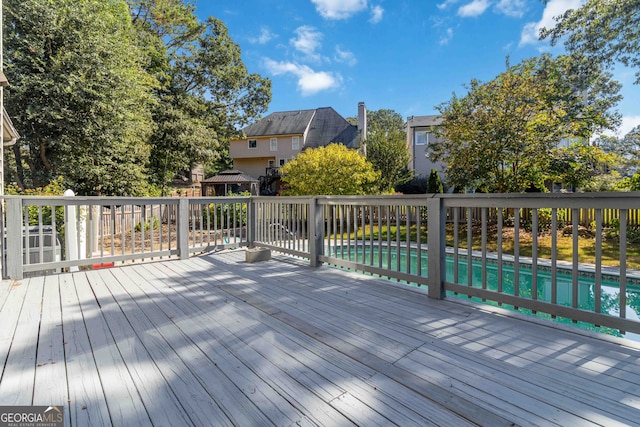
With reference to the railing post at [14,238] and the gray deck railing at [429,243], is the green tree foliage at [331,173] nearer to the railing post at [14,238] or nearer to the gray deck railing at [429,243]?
the gray deck railing at [429,243]

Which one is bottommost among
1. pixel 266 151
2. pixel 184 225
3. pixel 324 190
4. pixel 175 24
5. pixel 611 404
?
pixel 611 404

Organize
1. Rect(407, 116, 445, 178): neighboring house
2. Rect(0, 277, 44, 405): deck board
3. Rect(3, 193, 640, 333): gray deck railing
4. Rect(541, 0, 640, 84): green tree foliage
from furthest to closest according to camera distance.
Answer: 1. Rect(407, 116, 445, 178): neighboring house
2. Rect(541, 0, 640, 84): green tree foliage
3. Rect(3, 193, 640, 333): gray deck railing
4. Rect(0, 277, 44, 405): deck board

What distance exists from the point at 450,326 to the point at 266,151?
80.1 ft

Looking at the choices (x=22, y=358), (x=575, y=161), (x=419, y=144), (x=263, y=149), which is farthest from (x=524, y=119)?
(x=263, y=149)

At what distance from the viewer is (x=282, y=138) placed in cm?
2512

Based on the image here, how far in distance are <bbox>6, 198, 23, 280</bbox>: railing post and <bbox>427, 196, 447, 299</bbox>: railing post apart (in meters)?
4.26

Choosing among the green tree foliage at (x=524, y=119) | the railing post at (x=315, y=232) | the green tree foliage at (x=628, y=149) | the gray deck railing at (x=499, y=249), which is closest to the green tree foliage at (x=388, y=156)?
the green tree foliage at (x=524, y=119)

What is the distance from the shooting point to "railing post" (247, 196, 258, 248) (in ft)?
18.6

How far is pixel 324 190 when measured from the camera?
1147 cm

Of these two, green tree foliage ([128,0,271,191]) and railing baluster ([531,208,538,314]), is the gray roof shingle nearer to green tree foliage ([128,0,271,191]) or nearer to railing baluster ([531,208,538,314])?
green tree foliage ([128,0,271,191])

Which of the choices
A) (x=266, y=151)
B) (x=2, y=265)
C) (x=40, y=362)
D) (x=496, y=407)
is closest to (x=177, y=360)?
(x=40, y=362)

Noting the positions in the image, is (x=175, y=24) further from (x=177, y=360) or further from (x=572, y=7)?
(x=177, y=360)

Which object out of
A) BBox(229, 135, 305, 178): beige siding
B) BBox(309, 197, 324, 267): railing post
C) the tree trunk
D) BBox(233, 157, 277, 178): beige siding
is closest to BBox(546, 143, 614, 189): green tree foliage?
BBox(309, 197, 324, 267): railing post

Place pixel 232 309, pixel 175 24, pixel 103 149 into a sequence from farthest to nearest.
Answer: pixel 175 24 → pixel 103 149 → pixel 232 309
